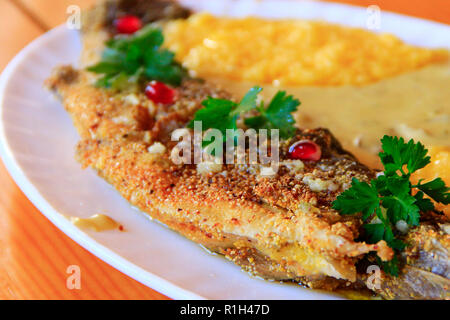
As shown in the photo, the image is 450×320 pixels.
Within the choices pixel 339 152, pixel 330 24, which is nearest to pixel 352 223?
pixel 339 152

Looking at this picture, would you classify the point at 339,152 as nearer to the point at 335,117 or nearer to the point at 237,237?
the point at 335,117

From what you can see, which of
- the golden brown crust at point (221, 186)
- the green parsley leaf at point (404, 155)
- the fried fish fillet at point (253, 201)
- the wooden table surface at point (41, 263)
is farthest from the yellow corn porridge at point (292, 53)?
the wooden table surface at point (41, 263)

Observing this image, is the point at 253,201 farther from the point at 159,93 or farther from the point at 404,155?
the point at 159,93

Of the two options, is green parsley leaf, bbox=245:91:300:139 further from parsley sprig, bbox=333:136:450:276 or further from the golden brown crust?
parsley sprig, bbox=333:136:450:276

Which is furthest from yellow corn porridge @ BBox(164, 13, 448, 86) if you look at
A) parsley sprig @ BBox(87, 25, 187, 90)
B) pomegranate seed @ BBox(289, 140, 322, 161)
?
pomegranate seed @ BBox(289, 140, 322, 161)

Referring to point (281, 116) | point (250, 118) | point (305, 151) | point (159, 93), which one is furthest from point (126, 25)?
point (305, 151)
